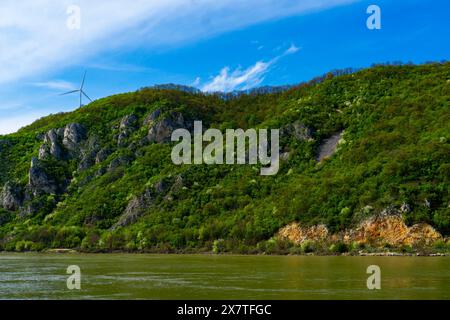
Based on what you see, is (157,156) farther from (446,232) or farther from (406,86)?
(446,232)

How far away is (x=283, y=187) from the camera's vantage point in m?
142

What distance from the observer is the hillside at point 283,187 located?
112 meters

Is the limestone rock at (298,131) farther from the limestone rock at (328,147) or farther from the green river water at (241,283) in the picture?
the green river water at (241,283)

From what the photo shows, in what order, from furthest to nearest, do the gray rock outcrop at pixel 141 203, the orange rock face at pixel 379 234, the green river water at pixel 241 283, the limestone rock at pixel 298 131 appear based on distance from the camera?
the limestone rock at pixel 298 131
the gray rock outcrop at pixel 141 203
the orange rock face at pixel 379 234
the green river water at pixel 241 283

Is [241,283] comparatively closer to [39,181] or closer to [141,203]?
[141,203]

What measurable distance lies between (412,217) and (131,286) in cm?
6342

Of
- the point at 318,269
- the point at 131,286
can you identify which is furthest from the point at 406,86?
the point at 131,286

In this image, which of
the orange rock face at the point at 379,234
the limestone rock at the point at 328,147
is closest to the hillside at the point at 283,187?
the limestone rock at the point at 328,147

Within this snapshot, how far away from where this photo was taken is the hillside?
112 meters

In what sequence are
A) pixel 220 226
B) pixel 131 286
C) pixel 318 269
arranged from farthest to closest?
pixel 220 226
pixel 318 269
pixel 131 286

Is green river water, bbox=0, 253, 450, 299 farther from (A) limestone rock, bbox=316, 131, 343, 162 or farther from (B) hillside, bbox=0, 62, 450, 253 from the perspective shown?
(A) limestone rock, bbox=316, 131, 343, 162

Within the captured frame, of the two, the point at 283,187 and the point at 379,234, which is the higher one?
the point at 283,187

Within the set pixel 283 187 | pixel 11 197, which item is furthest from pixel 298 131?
pixel 11 197

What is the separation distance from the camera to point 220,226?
132 metres
